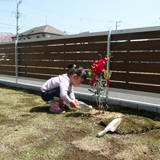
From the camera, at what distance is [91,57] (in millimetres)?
4379

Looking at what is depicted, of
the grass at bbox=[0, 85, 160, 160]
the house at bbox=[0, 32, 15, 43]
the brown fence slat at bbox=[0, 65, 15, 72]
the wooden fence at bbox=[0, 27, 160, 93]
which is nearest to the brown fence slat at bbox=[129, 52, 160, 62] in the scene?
the wooden fence at bbox=[0, 27, 160, 93]

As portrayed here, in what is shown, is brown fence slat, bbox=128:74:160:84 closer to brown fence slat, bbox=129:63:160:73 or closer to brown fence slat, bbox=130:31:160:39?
brown fence slat, bbox=129:63:160:73

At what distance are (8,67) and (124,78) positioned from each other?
5.04 metres

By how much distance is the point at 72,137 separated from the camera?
93.6 inches

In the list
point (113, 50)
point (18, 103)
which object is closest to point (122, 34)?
point (113, 50)

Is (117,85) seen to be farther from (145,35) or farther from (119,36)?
(145,35)

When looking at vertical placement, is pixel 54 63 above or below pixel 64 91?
above

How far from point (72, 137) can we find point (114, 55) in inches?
89.0

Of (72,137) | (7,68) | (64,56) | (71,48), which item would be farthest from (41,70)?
(72,137)

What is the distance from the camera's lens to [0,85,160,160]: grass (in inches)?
76.6

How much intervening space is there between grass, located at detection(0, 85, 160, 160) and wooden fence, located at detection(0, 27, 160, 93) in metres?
0.79

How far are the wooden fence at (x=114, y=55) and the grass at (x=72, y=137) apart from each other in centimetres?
79

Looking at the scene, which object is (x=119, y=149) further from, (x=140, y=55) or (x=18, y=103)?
(x=18, y=103)

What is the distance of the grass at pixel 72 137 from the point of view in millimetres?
1945
